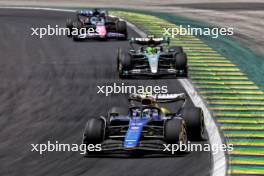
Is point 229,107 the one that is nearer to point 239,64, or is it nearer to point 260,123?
point 260,123

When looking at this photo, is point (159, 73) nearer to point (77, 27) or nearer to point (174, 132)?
point (77, 27)

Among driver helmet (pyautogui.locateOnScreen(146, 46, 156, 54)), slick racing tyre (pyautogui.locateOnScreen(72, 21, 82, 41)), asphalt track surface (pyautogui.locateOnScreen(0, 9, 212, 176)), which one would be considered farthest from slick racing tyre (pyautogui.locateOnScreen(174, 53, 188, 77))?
slick racing tyre (pyautogui.locateOnScreen(72, 21, 82, 41))

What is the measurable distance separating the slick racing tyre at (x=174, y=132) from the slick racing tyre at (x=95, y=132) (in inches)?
57.6

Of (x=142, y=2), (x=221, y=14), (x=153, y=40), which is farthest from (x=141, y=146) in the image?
(x=142, y=2)

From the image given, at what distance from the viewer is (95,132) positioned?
754 inches

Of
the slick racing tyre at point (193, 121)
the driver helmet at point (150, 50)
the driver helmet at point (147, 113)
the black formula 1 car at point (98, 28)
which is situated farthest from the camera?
the black formula 1 car at point (98, 28)

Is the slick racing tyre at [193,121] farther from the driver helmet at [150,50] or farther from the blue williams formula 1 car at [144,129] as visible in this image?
the driver helmet at [150,50]

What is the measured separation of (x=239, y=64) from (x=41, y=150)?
13968mm

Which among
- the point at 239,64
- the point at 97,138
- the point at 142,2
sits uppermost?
the point at 97,138

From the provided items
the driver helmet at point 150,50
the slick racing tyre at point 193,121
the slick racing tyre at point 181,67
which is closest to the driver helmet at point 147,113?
the slick racing tyre at point 193,121

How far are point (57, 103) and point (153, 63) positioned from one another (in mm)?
5083

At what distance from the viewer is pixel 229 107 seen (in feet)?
80.6

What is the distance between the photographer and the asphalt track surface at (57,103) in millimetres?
18438

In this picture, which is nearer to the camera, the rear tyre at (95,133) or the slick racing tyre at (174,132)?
the slick racing tyre at (174,132)
